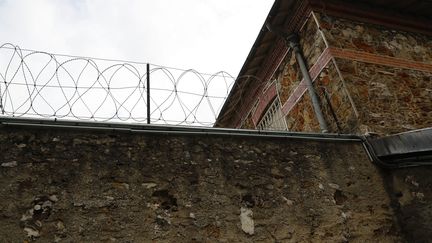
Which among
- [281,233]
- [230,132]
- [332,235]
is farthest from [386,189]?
[230,132]

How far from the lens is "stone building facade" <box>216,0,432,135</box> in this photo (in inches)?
195

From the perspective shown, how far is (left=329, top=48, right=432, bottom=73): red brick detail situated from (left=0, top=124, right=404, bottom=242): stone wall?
1.88 metres

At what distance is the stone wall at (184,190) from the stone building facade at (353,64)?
1.18 m

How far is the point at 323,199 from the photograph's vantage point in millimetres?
3529

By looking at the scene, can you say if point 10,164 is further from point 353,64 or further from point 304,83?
point 353,64

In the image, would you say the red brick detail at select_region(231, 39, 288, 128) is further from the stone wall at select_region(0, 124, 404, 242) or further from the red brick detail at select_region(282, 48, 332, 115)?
the stone wall at select_region(0, 124, 404, 242)

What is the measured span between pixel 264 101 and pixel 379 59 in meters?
2.37

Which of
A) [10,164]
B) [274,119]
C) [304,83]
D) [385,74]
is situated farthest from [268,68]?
[10,164]

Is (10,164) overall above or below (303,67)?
below

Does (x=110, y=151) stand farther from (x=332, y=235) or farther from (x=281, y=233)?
(x=332, y=235)

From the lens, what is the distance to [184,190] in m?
3.13

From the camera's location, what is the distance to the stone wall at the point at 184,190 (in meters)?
2.71

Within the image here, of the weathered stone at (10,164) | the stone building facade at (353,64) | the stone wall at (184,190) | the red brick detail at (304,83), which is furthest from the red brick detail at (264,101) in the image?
the weathered stone at (10,164)

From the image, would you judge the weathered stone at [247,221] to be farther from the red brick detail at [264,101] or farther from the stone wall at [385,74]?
the red brick detail at [264,101]
